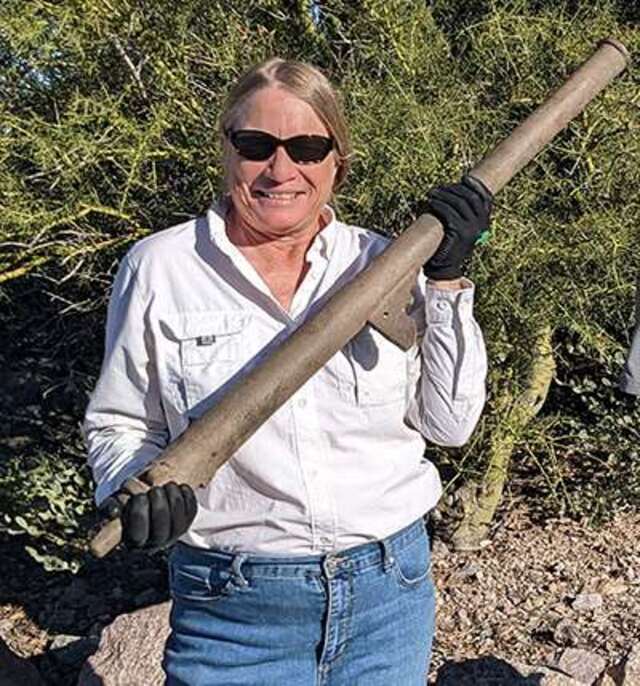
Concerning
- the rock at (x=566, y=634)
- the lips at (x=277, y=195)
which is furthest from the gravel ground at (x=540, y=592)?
the lips at (x=277, y=195)

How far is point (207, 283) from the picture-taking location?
233 centimetres

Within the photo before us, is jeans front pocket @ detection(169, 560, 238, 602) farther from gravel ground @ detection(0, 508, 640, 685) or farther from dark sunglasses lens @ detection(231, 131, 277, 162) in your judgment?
gravel ground @ detection(0, 508, 640, 685)

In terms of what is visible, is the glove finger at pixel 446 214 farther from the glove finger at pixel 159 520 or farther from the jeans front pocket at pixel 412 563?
the glove finger at pixel 159 520

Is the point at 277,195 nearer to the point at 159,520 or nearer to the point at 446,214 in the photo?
the point at 446,214

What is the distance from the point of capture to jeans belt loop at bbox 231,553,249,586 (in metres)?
2.28

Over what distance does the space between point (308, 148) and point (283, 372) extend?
447 millimetres

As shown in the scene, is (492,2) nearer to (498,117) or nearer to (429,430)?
(498,117)

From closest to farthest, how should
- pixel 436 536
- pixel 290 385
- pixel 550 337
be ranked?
pixel 290 385
pixel 550 337
pixel 436 536

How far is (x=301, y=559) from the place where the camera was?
2287 mm

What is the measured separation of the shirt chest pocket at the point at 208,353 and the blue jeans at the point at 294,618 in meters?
0.29

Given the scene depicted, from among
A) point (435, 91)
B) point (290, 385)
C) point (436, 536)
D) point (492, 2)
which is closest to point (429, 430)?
point (290, 385)

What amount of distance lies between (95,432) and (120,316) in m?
0.22

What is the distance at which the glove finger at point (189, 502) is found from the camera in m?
2.03

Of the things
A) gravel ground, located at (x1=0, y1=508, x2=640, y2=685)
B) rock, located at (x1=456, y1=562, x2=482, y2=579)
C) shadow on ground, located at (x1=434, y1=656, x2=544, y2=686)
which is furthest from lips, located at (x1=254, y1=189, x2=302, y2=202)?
rock, located at (x1=456, y1=562, x2=482, y2=579)
